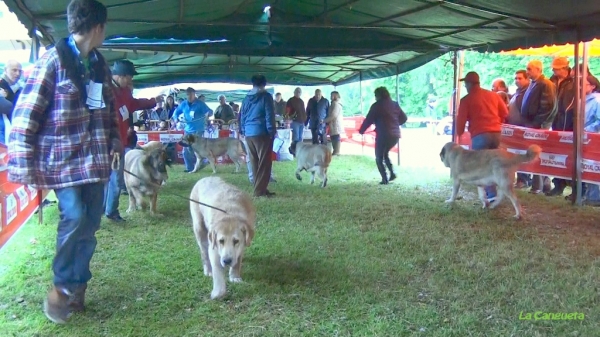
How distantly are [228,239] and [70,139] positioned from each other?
1.38m

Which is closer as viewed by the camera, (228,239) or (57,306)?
(57,306)

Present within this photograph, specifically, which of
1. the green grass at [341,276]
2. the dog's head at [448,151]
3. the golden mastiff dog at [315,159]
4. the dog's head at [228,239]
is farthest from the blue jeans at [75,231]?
the golden mastiff dog at [315,159]

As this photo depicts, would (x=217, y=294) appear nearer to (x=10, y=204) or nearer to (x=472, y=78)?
(x=10, y=204)

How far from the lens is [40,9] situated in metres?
6.56

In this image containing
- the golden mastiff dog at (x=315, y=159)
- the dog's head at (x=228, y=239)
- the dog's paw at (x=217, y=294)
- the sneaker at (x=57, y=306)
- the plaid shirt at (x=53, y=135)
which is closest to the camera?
the plaid shirt at (x=53, y=135)

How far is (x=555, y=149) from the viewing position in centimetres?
896

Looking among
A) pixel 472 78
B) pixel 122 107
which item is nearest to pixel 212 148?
pixel 122 107

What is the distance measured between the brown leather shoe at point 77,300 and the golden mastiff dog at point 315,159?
6.91 m

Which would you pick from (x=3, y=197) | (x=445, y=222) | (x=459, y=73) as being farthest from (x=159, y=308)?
(x=459, y=73)

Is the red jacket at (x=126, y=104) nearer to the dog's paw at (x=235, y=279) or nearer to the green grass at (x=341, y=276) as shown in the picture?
the green grass at (x=341, y=276)

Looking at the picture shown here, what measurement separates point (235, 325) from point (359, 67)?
15200 mm

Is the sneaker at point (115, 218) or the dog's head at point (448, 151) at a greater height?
the dog's head at point (448, 151)

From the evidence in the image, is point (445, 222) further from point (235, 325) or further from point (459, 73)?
point (459, 73)

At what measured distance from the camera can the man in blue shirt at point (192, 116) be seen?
1334 cm
